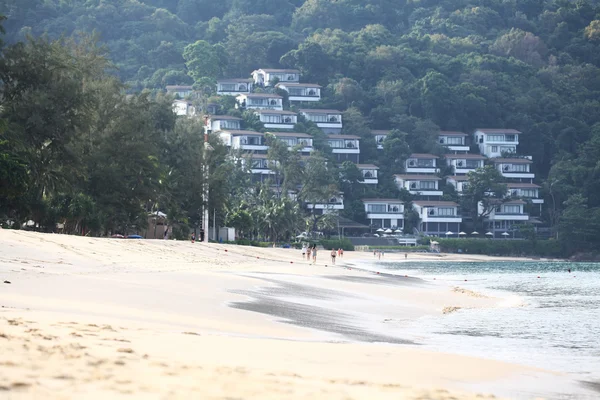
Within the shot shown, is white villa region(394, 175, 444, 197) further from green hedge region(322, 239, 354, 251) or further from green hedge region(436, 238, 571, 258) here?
green hedge region(322, 239, 354, 251)

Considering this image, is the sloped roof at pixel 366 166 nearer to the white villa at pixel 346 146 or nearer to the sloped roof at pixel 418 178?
the sloped roof at pixel 418 178

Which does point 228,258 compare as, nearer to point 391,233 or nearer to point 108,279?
point 108,279

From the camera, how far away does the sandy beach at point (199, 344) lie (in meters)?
7.75

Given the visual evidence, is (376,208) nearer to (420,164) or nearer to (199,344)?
(420,164)

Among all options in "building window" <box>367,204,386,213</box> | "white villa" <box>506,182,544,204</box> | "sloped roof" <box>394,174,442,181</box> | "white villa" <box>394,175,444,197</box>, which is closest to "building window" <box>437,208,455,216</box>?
"white villa" <box>394,175,444,197</box>

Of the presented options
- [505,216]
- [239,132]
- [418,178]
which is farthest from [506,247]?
[239,132]

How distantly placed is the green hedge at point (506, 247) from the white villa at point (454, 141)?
105 ft

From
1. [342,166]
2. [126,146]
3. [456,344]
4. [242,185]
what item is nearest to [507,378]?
[456,344]

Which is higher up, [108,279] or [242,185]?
[242,185]

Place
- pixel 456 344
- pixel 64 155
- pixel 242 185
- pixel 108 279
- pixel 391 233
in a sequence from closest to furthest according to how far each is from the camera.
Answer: pixel 456 344 < pixel 108 279 < pixel 64 155 < pixel 242 185 < pixel 391 233

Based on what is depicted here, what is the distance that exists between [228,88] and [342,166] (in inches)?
1616

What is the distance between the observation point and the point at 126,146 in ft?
168

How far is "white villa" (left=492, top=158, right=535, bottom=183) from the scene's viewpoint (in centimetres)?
14162

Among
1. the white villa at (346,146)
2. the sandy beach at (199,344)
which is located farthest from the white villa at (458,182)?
the sandy beach at (199,344)
